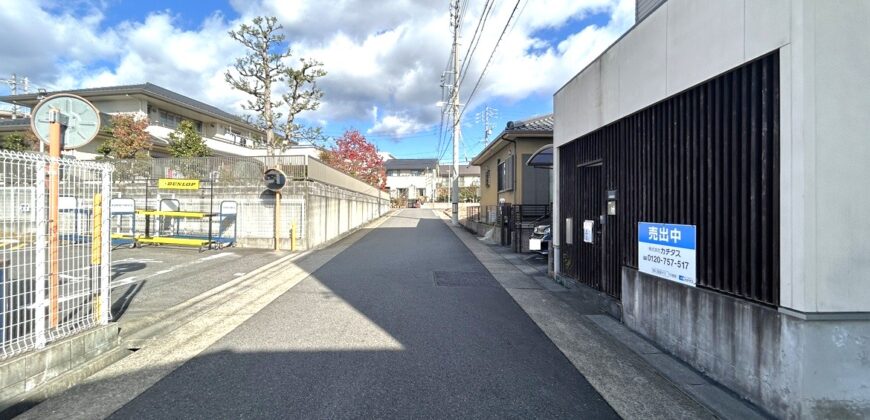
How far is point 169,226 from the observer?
1502 cm

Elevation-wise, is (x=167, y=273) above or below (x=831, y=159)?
below

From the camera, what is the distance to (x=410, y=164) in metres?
91.9

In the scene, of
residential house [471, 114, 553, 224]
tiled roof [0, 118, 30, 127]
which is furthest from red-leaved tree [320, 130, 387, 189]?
residential house [471, 114, 553, 224]

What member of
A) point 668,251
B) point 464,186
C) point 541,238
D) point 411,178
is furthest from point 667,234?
point 411,178

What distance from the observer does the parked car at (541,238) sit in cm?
1116

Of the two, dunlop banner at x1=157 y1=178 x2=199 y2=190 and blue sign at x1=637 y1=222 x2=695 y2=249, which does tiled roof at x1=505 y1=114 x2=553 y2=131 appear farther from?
blue sign at x1=637 y1=222 x2=695 y2=249

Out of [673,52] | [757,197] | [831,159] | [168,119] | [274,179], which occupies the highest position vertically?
[168,119]

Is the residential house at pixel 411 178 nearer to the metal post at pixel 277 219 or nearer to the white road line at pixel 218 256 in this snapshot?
the metal post at pixel 277 219

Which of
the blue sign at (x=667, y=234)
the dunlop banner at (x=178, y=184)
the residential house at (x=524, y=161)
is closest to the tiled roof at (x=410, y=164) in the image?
the residential house at (x=524, y=161)

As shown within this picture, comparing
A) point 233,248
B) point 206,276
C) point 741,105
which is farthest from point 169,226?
point 741,105

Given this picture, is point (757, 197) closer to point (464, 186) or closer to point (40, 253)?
point (40, 253)

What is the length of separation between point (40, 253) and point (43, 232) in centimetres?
18

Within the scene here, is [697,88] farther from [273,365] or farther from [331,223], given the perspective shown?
[331,223]

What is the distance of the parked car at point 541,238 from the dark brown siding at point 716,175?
4.08 metres
